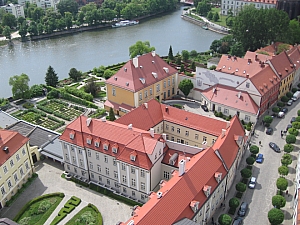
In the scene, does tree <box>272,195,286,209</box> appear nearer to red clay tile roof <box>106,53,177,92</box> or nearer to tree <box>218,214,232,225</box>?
tree <box>218,214,232,225</box>

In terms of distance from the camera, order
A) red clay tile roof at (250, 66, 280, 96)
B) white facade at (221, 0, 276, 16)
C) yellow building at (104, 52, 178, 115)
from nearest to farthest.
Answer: red clay tile roof at (250, 66, 280, 96) < yellow building at (104, 52, 178, 115) < white facade at (221, 0, 276, 16)

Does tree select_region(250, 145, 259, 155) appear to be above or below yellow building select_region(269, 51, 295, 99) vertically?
below

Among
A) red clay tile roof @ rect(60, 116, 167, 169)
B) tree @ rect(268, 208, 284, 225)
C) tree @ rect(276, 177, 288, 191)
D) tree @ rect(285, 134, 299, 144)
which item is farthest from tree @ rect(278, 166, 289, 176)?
red clay tile roof @ rect(60, 116, 167, 169)

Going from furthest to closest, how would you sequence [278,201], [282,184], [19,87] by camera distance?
1. [19,87]
2. [282,184]
3. [278,201]

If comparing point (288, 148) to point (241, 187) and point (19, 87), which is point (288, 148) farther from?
point (19, 87)

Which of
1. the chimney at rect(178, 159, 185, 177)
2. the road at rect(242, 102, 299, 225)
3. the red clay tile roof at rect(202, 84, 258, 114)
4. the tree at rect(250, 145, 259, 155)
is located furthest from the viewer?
the red clay tile roof at rect(202, 84, 258, 114)

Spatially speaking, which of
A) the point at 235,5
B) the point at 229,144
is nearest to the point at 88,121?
the point at 229,144

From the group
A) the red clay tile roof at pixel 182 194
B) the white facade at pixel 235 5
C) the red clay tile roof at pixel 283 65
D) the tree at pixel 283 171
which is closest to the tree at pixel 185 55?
the red clay tile roof at pixel 283 65
